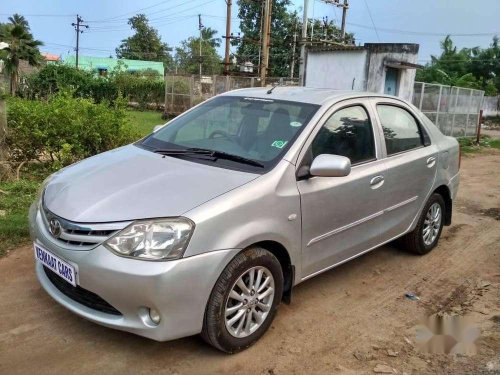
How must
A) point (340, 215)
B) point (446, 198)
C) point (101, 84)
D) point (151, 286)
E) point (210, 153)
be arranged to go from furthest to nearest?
point (101, 84), point (446, 198), point (340, 215), point (210, 153), point (151, 286)

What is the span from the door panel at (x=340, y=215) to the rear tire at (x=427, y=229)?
833mm

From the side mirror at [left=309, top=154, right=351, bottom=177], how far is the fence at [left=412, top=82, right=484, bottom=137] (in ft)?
38.9

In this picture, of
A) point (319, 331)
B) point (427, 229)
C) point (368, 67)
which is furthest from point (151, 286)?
point (368, 67)

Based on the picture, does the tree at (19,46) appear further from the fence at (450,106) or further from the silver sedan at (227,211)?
the silver sedan at (227,211)

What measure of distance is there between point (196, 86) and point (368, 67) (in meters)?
10.1

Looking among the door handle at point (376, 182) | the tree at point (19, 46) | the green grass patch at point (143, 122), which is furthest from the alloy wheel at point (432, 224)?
the tree at point (19, 46)

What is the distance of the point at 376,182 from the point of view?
4078 millimetres

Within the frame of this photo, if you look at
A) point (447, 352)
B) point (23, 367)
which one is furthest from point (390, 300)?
point (23, 367)

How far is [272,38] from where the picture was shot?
40531 millimetres

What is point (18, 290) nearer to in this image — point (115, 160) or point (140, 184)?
point (115, 160)

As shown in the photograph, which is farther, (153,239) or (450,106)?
(450,106)

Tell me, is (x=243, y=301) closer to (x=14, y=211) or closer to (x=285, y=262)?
(x=285, y=262)

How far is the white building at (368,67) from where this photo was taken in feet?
45.1

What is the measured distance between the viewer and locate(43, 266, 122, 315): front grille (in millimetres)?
2906
